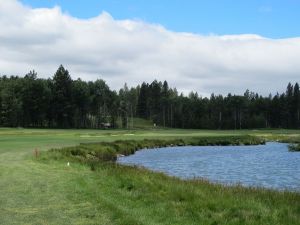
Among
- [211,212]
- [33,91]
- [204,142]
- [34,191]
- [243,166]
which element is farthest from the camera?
[33,91]

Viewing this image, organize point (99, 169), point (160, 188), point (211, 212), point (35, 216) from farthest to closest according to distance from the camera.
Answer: point (99, 169) < point (160, 188) < point (35, 216) < point (211, 212)

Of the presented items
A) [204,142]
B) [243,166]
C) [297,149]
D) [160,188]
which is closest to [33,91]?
[204,142]

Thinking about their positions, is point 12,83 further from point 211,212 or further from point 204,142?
point 211,212

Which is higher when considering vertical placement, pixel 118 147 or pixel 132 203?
pixel 132 203

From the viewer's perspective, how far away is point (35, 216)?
1565cm

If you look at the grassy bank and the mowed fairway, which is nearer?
the mowed fairway

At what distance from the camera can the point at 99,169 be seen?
28.3 m

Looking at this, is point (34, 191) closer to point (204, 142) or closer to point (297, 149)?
point (297, 149)

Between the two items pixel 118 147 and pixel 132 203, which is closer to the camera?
pixel 132 203

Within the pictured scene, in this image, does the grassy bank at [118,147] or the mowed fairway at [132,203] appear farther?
the grassy bank at [118,147]

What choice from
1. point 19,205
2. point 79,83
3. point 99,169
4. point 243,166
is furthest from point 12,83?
point 19,205

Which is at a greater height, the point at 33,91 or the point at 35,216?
the point at 33,91

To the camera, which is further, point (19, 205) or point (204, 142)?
point (204, 142)

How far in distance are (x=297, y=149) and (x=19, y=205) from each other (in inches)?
2505
